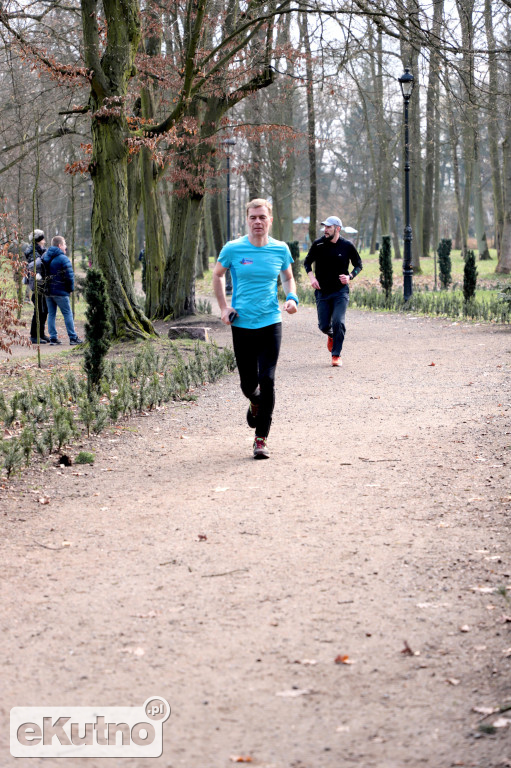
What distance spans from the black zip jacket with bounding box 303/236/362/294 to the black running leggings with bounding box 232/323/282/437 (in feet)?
16.2

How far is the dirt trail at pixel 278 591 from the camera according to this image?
3.04 meters

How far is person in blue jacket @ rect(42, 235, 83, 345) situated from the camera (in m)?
16.0

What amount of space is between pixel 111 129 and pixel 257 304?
25.2ft

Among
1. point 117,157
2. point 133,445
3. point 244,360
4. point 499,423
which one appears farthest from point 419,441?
point 117,157

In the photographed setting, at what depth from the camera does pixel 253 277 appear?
6969mm

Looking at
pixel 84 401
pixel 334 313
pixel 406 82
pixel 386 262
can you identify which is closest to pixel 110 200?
pixel 334 313

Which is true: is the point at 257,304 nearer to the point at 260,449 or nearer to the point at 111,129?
the point at 260,449

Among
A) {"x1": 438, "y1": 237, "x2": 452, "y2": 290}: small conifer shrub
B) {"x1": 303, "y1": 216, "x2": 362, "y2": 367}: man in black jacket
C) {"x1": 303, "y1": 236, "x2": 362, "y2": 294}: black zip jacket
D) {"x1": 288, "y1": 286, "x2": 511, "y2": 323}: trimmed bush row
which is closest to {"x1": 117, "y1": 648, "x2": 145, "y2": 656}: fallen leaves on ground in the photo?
{"x1": 303, "y1": 216, "x2": 362, "y2": 367}: man in black jacket

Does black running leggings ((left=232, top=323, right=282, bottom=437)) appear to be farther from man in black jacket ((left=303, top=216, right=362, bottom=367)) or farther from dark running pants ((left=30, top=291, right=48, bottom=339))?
dark running pants ((left=30, top=291, right=48, bottom=339))

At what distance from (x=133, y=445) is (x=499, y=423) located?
3334mm

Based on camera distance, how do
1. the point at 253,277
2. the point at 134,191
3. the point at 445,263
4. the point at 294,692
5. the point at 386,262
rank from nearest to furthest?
1. the point at 294,692
2. the point at 253,277
3. the point at 134,191
4. the point at 386,262
5. the point at 445,263

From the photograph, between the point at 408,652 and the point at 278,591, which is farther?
the point at 278,591

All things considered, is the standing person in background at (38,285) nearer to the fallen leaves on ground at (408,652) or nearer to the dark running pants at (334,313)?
the dark running pants at (334,313)

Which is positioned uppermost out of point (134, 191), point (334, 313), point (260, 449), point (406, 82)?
point (406, 82)
